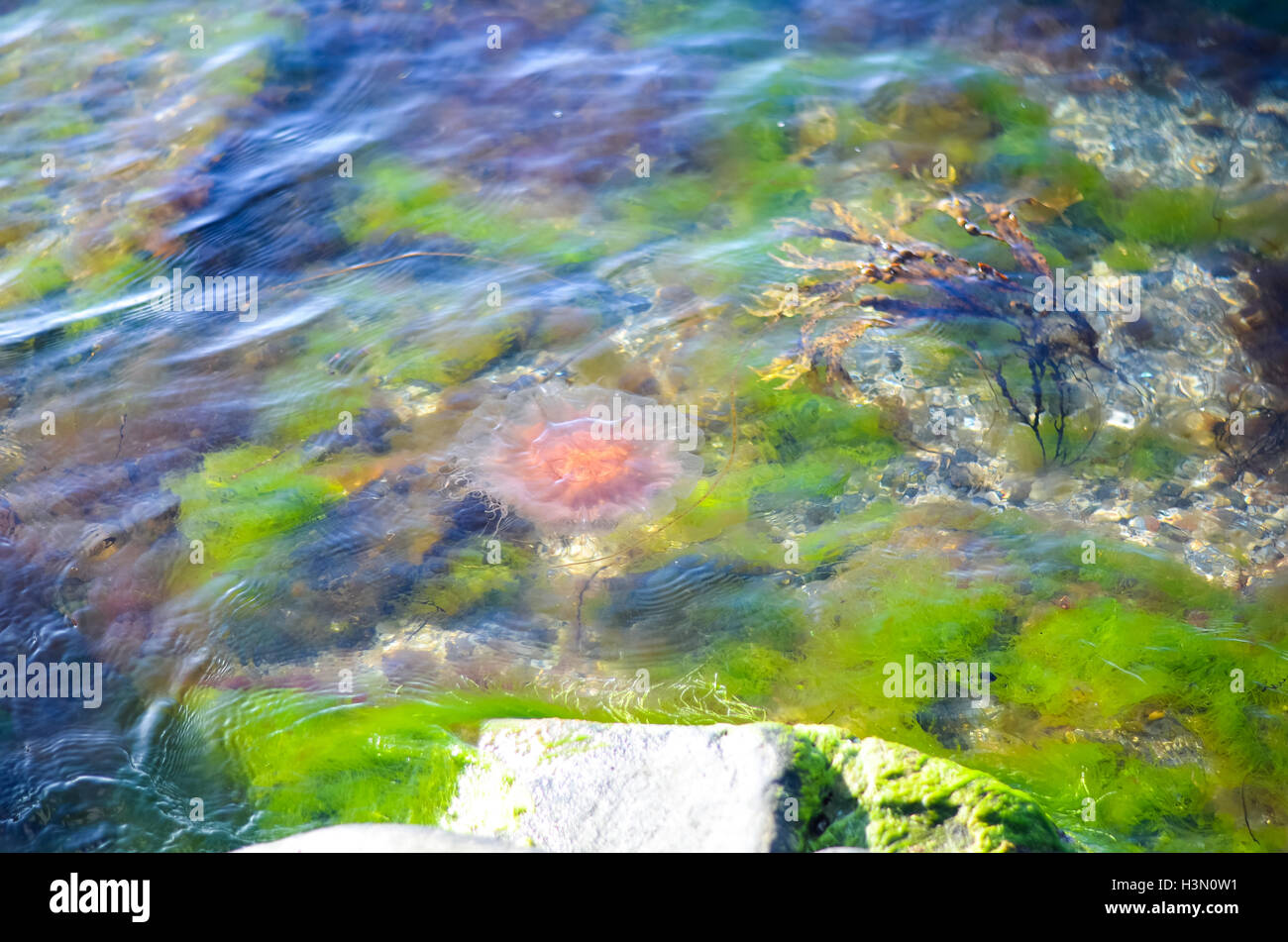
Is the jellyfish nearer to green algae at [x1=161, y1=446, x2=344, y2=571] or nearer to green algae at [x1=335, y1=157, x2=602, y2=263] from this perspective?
green algae at [x1=161, y1=446, x2=344, y2=571]

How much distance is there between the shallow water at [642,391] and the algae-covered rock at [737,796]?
31 cm

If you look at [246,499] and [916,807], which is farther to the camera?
[246,499]

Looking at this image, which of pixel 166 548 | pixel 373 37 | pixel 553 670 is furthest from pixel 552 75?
pixel 553 670

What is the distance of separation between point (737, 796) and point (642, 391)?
92.5 inches

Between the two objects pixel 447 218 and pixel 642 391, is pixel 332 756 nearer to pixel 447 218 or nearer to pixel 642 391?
pixel 642 391

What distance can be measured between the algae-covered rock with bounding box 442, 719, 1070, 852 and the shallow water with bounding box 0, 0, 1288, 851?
0.31m

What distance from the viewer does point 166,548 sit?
410 cm

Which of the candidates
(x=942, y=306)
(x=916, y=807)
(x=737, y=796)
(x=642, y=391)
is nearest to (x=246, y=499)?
(x=642, y=391)

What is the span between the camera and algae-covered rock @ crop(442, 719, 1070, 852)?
9.06 ft

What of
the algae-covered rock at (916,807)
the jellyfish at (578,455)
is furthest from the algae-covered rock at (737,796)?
the jellyfish at (578,455)

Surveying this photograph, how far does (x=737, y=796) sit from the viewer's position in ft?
9.35

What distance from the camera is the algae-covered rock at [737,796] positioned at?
276 centimetres
